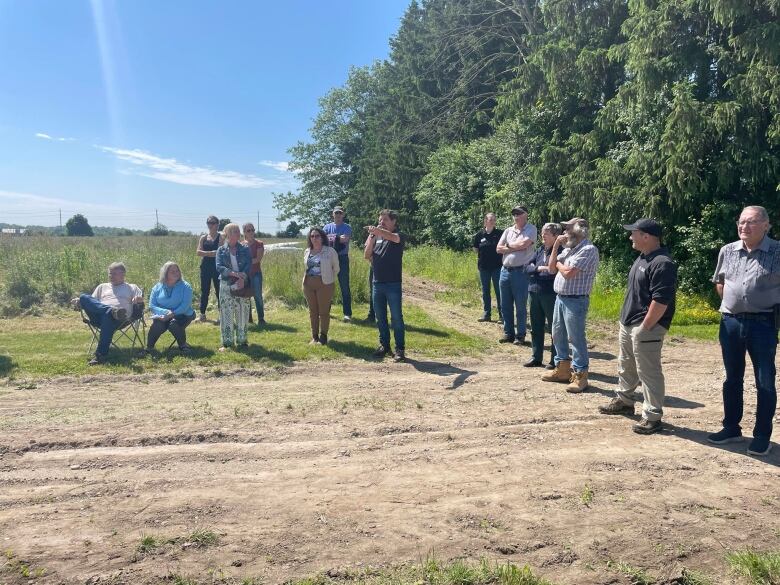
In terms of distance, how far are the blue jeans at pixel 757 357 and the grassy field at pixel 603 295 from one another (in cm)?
534

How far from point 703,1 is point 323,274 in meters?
9.77

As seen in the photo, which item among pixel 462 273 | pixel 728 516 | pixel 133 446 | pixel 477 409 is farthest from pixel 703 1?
pixel 133 446

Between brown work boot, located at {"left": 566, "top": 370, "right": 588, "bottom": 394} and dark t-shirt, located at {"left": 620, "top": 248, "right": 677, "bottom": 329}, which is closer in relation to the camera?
dark t-shirt, located at {"left": 620, "top": 248, "right": 677, "bottom": 329}

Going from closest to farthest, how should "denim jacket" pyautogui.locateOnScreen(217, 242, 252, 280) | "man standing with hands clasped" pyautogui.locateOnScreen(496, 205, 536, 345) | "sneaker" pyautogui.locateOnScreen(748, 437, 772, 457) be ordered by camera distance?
"sneaker" pyautogui.locateOnScreen(748, 437, 772, 457)
"denim jacket" pyautogui.locateOnScreen(217, 242, 252, 280)
"man standing with hands clasped" pyautogui.locateOnScreen(496, 205, 536, 345)

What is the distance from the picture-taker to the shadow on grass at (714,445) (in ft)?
14.7

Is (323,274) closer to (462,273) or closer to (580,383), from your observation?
(580,383)

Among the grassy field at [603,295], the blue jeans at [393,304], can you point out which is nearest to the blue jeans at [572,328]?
the blue jeans at [393,304]

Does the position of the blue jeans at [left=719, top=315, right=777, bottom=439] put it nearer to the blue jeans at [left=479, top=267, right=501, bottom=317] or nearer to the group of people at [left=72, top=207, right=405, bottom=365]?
the group of people at [left=72, top=207, right=405, bottom=365]

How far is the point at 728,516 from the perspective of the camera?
3604mm

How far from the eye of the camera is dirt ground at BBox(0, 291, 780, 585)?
10.4 ft

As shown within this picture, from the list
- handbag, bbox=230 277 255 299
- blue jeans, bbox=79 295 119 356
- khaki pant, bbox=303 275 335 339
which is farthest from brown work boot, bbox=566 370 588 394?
blue jeans, bbox=79 295 119 356

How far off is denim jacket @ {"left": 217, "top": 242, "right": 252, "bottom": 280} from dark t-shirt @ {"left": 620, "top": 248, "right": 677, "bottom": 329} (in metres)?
5.44

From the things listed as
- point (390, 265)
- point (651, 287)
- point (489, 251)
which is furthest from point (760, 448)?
point (489, 251)

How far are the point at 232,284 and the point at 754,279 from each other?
6.44 m
